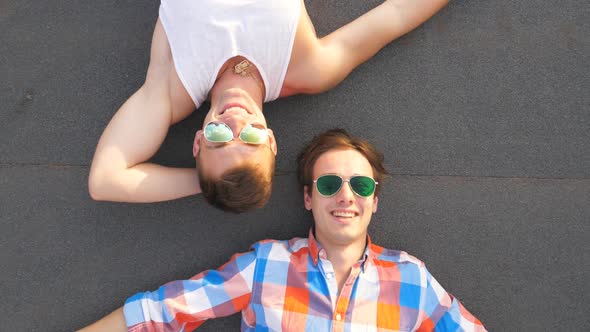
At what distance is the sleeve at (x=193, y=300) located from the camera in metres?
2.25

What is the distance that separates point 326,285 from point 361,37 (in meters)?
1.28

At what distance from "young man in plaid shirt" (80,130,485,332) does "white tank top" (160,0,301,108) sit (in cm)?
55

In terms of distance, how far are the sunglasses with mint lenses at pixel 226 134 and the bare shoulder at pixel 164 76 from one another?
16.7 inches

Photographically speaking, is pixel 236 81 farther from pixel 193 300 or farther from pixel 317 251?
pixel 193 300

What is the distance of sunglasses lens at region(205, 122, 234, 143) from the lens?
1910 mm

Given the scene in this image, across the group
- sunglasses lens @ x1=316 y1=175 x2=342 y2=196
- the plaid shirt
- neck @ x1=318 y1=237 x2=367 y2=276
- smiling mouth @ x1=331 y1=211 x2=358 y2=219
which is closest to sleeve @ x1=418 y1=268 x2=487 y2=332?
the plaid shirt

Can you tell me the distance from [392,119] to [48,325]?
2.24 m

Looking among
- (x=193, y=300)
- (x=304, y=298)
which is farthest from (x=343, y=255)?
(x=193, y=300)

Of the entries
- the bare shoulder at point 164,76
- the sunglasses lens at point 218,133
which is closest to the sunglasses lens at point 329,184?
the sunglasses lens at point 218,133

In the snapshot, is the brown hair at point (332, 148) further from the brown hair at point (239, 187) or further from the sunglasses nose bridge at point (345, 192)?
the brown hair at point (239, 187)

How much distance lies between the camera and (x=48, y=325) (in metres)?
2.52

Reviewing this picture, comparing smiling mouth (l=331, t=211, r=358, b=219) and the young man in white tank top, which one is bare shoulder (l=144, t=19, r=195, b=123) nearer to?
the young man in white tank top

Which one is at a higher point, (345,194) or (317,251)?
(345,194)

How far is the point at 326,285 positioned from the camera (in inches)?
89.3
